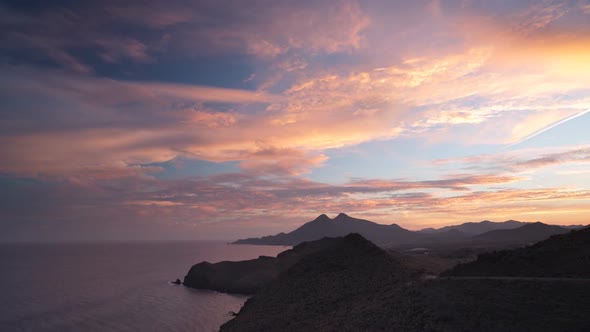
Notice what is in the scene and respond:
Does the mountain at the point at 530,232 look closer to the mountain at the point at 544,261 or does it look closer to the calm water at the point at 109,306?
the mountain at the point at 544,261

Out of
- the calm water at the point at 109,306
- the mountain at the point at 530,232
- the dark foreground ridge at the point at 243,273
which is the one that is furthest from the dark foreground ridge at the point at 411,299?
the mountain at the point at 530,232

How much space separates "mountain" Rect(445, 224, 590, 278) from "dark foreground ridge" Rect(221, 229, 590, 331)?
128 millimetres

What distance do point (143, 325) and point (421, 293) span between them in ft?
157

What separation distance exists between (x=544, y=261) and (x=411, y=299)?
45.3 ft

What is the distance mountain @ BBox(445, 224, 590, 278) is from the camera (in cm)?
3055

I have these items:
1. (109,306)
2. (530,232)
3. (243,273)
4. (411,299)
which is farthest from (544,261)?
(530,232)

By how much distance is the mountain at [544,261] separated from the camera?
30.5m

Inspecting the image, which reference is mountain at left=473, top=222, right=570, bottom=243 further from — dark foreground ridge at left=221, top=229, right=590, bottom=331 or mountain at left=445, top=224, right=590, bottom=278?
mountain at left=445, top=224, right=590, bottom=278

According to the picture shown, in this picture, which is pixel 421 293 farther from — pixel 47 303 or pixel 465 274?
pixel 47 303

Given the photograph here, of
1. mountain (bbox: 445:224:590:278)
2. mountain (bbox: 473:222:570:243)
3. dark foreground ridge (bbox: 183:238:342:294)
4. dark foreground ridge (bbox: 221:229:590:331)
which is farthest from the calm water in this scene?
mountain (bbox: 473:222:570:243)

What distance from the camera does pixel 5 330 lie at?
54.7 metres

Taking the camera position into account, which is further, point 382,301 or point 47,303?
point 47,303

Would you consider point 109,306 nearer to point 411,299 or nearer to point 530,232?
point 411,299

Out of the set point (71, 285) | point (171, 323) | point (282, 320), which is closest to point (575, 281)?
point (282, 320)
